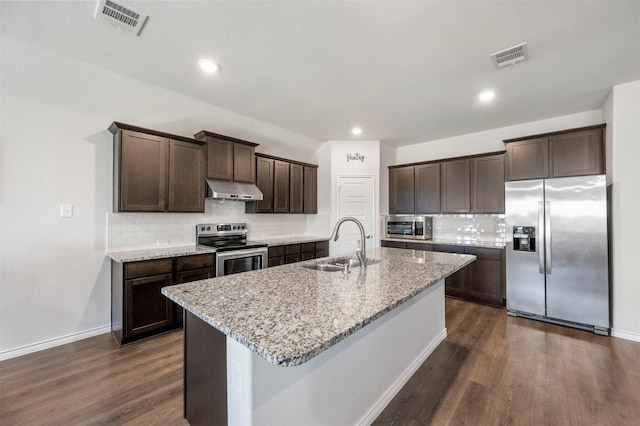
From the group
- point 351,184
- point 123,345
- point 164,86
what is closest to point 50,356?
point 123,345

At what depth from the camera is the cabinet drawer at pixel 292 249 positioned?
4211mm

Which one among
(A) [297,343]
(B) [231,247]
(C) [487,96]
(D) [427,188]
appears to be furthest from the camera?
(D) [427,188]

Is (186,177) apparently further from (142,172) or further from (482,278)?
(482,278)

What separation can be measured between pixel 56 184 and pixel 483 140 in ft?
18.6

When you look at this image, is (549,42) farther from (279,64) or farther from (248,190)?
(248,190)

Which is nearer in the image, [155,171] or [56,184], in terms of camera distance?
[56,184]

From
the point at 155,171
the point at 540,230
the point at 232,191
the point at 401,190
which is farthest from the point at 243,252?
the point at 540,230

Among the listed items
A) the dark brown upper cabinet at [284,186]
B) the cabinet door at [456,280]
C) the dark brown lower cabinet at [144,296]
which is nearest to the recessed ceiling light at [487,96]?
the cabinet door at [456,280]

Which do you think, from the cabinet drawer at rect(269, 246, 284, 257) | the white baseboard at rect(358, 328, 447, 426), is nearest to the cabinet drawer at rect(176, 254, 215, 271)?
the cabinet drawer at rect(269, 246, 284, 257)

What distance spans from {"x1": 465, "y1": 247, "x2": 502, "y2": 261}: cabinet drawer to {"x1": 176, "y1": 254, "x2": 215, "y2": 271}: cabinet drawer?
11.6 feet

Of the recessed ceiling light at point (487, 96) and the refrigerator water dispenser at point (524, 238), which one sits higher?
the recessed ceiling light at point (487, 96)

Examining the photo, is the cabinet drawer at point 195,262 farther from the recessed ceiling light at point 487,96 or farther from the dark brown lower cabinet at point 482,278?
the recessed ceiling light at point 487,96

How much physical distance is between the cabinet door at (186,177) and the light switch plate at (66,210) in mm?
891

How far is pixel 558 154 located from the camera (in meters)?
3.37
